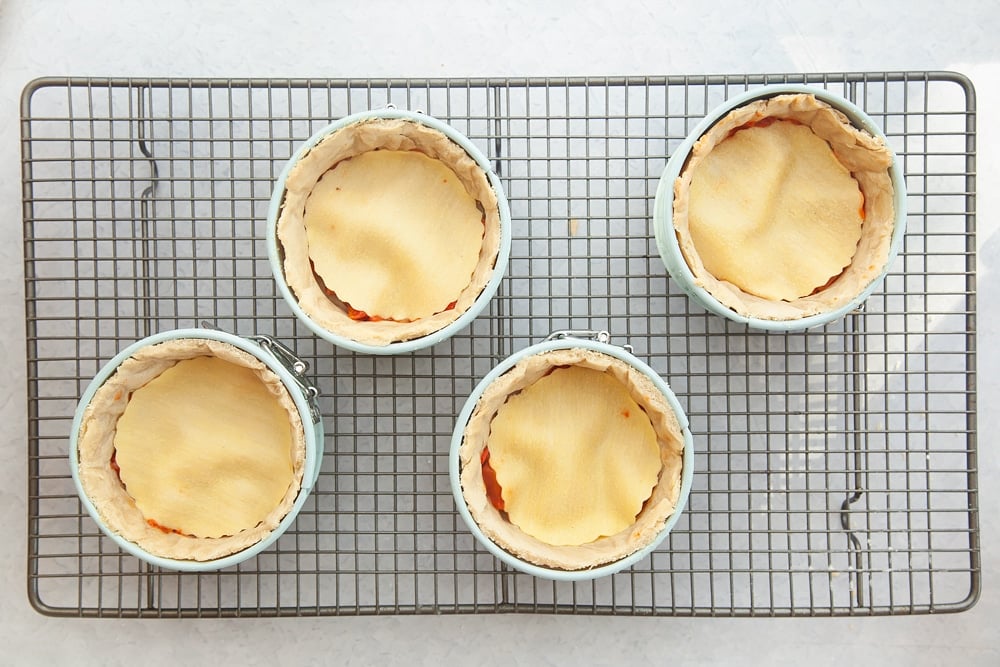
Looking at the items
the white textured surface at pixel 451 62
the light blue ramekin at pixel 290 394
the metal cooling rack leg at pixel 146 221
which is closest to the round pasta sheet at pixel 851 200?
the white textured surface at pixel 451 62

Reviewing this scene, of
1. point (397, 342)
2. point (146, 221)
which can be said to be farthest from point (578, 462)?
point (146, 221)

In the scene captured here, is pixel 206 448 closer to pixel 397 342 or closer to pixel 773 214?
pixel 397 342

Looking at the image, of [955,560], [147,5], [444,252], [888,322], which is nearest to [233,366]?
[444,252]

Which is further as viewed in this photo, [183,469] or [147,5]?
[147,5]

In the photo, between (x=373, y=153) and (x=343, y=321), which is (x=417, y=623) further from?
(x=373, y=153)

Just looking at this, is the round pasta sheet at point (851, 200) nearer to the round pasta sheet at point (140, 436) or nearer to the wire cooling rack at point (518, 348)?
the wire cooling rack at point (518, 348)

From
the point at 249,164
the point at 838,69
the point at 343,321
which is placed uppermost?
the point at 838,69
